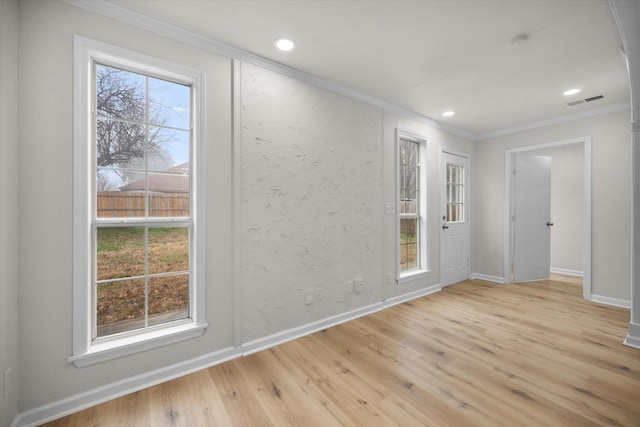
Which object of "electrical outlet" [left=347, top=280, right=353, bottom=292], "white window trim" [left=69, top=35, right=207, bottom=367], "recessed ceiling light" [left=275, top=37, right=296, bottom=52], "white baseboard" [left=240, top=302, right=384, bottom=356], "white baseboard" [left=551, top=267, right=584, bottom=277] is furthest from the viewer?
"white baseboard" [left=551, top=267, right=584, bottom=277]

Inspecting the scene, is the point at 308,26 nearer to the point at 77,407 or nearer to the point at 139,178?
the point at 139,178

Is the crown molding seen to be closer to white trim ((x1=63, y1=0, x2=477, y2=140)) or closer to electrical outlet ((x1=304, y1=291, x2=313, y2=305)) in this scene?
white trim ((x1=63, y1=0, x2=477, y2=140))

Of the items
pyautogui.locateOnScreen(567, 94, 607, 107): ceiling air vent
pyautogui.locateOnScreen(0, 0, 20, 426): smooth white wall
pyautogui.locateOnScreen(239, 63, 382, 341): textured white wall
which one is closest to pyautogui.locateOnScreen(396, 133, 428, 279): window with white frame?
pyautogui.locateOnScreen(239, 63, 382, 341): textured white wall

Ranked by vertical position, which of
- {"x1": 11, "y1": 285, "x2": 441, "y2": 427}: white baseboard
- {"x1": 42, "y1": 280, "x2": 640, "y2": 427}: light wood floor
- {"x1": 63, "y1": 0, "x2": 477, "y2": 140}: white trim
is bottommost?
{"x1": 42, "y1": 280, "x2": 640, "y2": 427}: light wood floor

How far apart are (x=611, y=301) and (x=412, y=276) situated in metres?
2.51

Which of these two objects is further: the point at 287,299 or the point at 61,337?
the point at 287,299

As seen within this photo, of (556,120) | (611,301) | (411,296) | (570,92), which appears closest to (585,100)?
(570,92)

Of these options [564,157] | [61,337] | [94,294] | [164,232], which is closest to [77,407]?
[61,337]

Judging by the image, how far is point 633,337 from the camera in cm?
242

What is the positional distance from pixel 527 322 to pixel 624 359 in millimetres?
773

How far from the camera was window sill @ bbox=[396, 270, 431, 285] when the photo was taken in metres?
3.56

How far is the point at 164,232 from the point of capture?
220 centimetres

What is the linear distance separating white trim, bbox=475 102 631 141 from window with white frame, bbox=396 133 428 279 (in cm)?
161

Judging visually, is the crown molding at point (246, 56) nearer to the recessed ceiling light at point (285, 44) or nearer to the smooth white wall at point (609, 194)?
the smooth white wall at point (609, 194)
